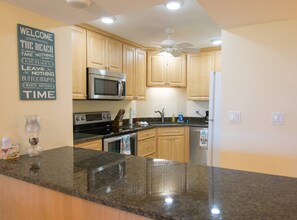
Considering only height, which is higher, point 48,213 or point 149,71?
point 149,71

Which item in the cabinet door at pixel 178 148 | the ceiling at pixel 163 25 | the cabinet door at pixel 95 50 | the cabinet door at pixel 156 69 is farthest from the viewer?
the cabinet door at pixel 156 69

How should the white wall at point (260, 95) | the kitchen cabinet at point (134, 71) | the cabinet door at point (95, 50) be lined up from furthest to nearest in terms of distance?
the kitchen cabinet at point (134, 71) < the cabinet door at point (95, 50) < the white wall at point (260, 95)

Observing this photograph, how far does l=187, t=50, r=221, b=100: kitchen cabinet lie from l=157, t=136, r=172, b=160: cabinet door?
97 cm

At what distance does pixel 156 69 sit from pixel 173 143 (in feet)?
4.77

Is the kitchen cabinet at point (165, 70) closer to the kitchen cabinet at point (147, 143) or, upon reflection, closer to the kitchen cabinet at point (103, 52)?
the kitchen cabinet at point (103, 52)

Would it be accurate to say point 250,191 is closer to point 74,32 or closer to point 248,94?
point 248,94

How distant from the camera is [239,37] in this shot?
7.20ft

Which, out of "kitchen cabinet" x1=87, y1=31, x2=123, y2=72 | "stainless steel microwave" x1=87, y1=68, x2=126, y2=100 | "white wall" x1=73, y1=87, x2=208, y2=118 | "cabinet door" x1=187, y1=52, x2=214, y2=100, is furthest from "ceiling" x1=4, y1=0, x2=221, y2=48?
"white wall" x1=73, y1=87, x2=208, y2=118

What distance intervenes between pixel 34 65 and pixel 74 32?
1.21 meters

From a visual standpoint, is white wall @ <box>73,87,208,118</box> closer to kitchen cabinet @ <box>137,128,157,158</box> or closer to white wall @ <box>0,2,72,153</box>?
kitchen cabinet @ <box>137,128,157,158</box>

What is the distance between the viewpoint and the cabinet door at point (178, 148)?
161 inches

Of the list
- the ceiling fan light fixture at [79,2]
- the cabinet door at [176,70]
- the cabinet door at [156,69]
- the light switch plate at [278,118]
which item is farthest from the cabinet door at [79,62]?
the light switch plate at [278,118]

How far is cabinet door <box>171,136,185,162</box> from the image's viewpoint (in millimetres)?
4098

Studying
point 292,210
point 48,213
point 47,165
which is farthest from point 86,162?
point 292,210
